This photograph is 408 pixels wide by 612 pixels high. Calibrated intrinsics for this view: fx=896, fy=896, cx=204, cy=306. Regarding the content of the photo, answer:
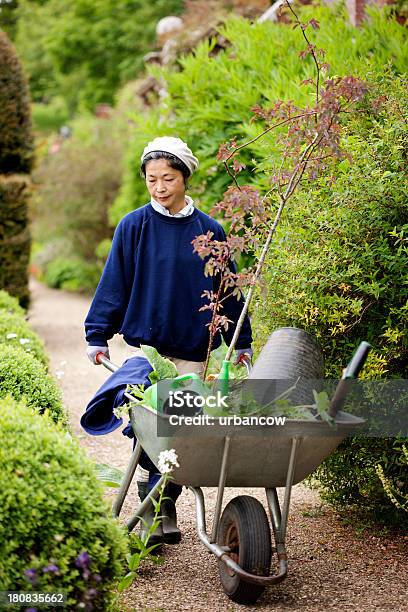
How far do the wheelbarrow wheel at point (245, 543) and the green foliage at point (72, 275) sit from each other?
40.1ft

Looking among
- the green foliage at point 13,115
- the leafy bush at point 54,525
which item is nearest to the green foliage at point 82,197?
the green foliage at point 13,115

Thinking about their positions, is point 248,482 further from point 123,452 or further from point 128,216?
point 123,452

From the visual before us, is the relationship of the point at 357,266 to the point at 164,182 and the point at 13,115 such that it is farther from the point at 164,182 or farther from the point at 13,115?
the point at 13,115

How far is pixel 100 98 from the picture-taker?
104ft

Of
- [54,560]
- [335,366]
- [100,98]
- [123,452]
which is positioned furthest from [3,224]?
[100,98]

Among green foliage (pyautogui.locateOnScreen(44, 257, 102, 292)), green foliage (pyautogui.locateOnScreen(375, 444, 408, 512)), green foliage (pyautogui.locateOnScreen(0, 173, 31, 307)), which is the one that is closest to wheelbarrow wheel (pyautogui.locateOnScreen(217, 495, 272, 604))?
green foliage (pyautogui.locateOnScreen(375, 444, 408, 512))

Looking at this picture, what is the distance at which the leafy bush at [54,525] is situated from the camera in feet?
8.82

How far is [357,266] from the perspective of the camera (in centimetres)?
358

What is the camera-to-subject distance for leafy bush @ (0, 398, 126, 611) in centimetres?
269

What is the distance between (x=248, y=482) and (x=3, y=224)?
7.23m

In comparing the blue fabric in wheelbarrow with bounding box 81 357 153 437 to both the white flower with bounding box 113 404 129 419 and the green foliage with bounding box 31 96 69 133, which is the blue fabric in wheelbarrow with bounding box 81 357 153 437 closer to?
the white flower with bounding box 113 404 129 419

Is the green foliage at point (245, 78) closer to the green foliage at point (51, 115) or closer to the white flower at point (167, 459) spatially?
the white flower at point (167, 459)

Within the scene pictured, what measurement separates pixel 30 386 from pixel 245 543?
1541 millimetres
